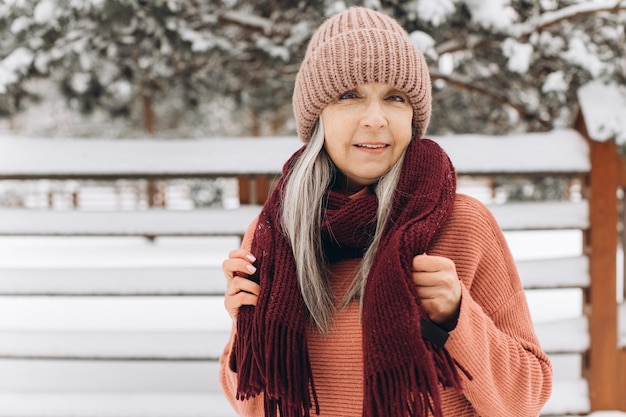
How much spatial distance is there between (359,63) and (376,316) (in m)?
0.61

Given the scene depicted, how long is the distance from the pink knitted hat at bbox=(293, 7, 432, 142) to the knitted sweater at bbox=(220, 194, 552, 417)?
0.33 metres

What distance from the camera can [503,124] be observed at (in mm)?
6152

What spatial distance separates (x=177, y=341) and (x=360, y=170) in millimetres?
1959

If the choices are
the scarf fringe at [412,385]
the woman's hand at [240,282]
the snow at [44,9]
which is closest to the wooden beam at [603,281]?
the scarf fringe at [412,385]

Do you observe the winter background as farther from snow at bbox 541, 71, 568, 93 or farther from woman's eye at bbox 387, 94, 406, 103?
woman's eye at bbox 387, 94, 406, 103

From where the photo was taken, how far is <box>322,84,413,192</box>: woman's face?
4.20ft

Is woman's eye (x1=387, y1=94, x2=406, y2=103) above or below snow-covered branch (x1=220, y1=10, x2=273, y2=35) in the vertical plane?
below

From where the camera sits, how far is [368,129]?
4.16 ft

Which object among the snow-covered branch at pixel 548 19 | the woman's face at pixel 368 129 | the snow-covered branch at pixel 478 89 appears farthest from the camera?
the snow-covered branch at pixel 478 89

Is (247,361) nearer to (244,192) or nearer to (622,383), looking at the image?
(244,192)

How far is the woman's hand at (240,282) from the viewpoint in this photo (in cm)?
129

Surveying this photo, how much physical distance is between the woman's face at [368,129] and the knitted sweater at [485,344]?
0.74ft

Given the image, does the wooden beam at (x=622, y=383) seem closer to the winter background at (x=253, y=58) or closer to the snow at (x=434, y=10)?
the winter background at (x=253, y=58)

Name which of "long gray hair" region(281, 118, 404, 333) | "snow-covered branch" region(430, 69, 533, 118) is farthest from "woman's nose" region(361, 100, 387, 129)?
"snow-covered branch" region(430, 69, 533, 118)
